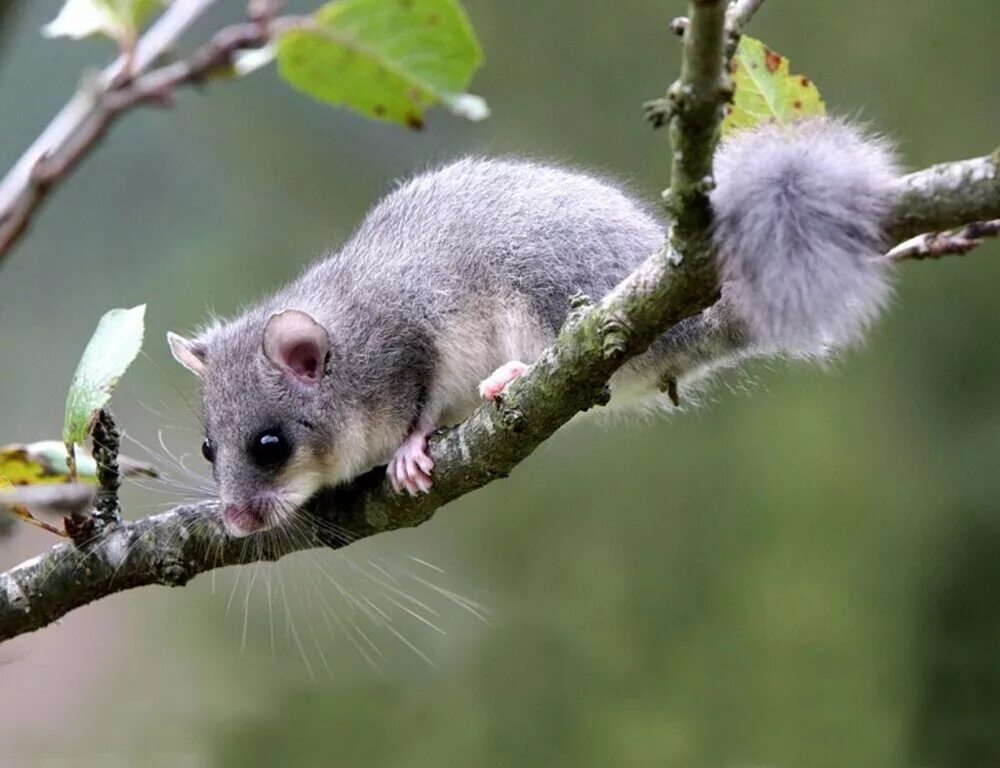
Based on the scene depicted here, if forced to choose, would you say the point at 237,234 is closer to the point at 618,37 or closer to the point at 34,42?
the point at 34,42

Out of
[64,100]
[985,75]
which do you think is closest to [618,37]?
[985,75]

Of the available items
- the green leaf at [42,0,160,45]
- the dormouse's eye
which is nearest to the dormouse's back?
the dormouse's eye

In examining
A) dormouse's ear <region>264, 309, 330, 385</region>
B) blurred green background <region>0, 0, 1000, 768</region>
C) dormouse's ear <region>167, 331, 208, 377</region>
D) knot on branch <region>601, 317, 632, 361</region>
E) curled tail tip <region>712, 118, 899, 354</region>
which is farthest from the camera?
blurred green background <region>0, 0, 1000, 768</region>

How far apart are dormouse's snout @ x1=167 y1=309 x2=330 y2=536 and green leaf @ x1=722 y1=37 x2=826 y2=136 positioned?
874mm

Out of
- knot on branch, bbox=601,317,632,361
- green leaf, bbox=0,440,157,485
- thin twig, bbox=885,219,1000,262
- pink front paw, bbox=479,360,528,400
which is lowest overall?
green leaf, bbox=0,440,157,485

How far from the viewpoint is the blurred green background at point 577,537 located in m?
3.69

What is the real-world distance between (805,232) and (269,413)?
107cm

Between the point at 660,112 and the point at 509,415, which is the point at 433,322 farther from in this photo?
the point at 660,112

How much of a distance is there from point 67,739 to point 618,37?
9.30 ft

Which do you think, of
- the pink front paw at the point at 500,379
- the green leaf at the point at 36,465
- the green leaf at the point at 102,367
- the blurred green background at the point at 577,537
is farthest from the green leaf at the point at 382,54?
the blurred green background at the point at 577,537

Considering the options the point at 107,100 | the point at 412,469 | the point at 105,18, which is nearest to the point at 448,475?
the point at 412,469

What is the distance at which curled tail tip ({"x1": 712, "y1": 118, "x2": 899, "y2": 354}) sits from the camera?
1104 mm

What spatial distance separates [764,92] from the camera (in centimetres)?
134

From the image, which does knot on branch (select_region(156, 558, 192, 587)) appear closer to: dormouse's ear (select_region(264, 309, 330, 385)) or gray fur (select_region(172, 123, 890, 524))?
gray fur (select_region(172, 123, 890, 524))
